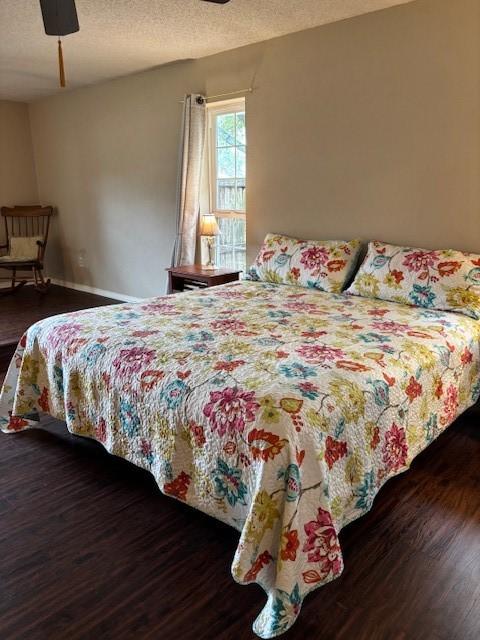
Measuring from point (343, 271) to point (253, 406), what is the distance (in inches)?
71.0

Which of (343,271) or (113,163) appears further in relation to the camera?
(113,163)

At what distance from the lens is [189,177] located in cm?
411

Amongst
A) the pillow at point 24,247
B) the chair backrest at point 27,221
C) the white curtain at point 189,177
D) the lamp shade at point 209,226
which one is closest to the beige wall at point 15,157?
the chair backrest at point 27,221

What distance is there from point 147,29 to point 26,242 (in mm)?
3200

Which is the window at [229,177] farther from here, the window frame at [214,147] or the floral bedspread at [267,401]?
the floral bedspread at [267,401]

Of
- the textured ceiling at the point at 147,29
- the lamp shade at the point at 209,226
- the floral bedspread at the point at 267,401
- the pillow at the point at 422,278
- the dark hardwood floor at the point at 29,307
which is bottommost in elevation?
the dark hardwood floor at the point at 29,307

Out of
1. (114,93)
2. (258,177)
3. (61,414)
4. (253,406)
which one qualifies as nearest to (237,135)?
(258,177)

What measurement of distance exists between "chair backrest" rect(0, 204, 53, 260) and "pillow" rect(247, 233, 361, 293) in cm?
332

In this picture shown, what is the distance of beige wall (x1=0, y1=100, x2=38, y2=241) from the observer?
229 inches

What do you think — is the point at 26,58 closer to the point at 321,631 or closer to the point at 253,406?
the point at 253,406

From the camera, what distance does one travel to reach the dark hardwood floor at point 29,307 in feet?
12.5

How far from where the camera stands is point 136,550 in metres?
1.73

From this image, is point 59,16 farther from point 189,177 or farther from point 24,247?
point 24,247

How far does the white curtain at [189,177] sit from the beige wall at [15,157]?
114 inches
